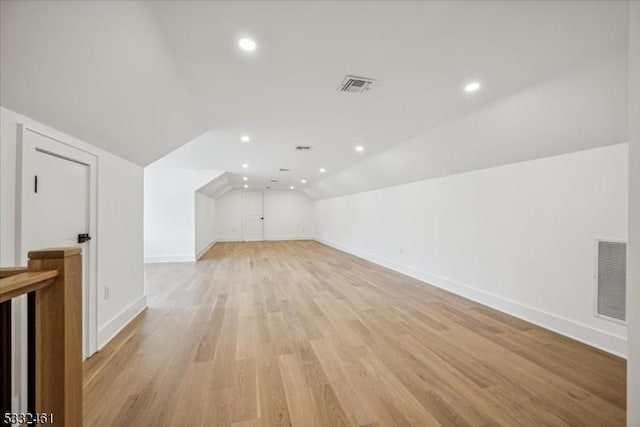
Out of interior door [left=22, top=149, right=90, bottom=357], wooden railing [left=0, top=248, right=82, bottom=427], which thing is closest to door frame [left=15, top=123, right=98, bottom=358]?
interior door [left=22, top=149, right=90, bottom=357]

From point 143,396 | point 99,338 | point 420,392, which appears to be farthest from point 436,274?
point 99,338

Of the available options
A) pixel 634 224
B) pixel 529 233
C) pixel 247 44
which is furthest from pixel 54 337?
pixel 529 233

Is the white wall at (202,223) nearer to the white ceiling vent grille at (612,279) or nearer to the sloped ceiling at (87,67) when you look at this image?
the sloped ceiling at (87,67)

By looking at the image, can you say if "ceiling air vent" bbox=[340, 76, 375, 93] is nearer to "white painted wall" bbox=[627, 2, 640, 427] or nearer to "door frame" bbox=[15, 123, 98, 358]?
"white painted wall" bbox=[627, 2, 640, 427]

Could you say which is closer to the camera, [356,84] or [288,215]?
[356,84]

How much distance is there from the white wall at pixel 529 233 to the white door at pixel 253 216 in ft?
25.0

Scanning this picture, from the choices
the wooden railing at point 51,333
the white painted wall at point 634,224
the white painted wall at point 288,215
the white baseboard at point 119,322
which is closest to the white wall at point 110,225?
the white baseboard at point 119,322

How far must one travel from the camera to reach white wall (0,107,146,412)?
55.2 inches

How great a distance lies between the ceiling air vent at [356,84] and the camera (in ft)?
7.04

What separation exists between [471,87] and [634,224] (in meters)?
1.57

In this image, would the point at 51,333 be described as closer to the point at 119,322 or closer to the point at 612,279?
the point at 119,322

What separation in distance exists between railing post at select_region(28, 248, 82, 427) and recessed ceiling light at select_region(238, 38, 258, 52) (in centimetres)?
151

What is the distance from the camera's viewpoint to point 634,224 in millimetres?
1154

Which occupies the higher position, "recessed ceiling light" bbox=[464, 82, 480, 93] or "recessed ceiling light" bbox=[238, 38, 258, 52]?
"recessed ceiling light" bbox=[238, 38, 258, 52]
